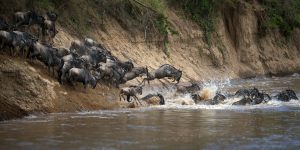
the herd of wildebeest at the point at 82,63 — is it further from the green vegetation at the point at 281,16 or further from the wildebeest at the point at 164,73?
the green vegetation at the point at 281,16

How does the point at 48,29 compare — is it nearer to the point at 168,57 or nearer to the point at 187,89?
the point at 187,89

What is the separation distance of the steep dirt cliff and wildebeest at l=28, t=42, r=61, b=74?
0.89 ft

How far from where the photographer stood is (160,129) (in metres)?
15.0

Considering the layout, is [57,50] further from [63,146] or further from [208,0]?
[208,0]

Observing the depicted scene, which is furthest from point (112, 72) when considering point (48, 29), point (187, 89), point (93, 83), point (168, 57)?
point (168, 57)

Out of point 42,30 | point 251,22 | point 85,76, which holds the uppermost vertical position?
point 251,22

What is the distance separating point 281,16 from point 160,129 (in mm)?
32654

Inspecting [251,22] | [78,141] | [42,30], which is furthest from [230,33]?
[78,141]

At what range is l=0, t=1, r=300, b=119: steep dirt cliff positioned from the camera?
17.5 meters

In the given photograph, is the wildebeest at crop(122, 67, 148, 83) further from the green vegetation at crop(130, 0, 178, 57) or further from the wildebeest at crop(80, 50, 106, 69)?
the green vegetation at crop(130, 0, 178, 57)

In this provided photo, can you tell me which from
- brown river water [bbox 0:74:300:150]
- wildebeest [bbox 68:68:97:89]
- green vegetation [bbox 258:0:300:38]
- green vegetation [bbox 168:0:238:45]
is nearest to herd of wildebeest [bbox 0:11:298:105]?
wildebeest [bbox 68:68:97:89]

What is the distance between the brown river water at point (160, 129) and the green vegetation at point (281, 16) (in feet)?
83.3

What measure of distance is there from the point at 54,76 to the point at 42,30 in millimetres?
4891

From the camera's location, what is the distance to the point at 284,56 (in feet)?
146
